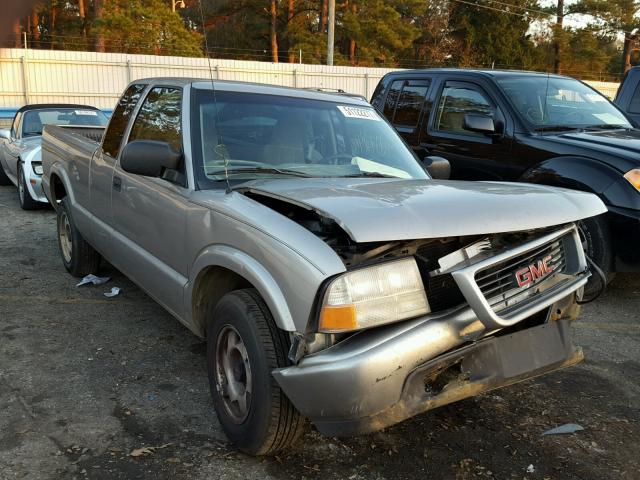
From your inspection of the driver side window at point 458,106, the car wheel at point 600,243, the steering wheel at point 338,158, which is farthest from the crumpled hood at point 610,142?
the steering wheel at point 338,158

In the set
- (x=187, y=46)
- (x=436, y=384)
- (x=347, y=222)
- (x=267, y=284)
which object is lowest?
(x=436, y=384)

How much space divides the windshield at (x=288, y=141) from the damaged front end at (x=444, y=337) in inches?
27.8

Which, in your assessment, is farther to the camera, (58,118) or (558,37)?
A: (558,37)

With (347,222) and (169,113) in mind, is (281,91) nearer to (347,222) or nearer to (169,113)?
(169,113)

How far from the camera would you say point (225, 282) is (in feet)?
10.6

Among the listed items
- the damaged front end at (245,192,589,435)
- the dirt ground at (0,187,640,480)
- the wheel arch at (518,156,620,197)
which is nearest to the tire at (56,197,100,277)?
the dirt ground at (0,187,640,480)

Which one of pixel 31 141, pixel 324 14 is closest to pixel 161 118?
pixel 31 141

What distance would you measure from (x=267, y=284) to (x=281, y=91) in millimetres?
1899

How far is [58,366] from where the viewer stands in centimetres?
378

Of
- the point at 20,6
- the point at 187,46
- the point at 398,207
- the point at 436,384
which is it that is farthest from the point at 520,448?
the point at 187,46

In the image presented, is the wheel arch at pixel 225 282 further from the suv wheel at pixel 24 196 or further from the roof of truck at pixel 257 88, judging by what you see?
the suv wheel at pixel 24 196

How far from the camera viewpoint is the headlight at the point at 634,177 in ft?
15.8

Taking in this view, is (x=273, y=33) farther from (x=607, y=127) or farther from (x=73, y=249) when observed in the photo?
(x=73, y=249)

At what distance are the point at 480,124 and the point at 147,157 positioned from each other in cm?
352
